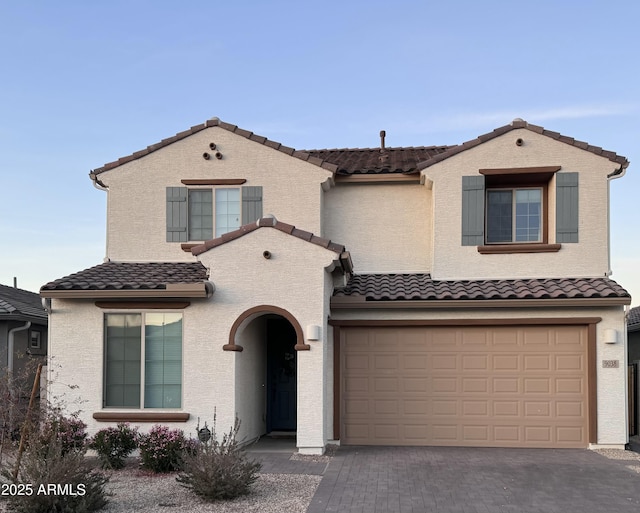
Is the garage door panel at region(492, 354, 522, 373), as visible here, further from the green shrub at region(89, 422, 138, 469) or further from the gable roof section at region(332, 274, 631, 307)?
the green shrub at region(89, 422, 138, 469)

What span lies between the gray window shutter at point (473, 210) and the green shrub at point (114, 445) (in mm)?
7537

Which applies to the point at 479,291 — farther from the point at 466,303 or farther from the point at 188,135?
the point at 188,135

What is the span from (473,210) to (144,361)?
23.8 feet

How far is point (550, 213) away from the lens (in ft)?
44.7

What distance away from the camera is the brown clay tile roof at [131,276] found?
11836mm

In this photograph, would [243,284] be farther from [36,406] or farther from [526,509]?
[526,509]

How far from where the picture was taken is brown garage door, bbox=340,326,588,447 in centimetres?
1246

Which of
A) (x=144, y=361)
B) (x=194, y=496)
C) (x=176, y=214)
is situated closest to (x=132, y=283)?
(x=144, y=361)

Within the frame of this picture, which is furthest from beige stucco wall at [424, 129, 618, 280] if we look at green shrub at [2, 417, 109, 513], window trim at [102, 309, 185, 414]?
green shrub at [2, 417, 109, 513]

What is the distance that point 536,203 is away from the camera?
550 inches

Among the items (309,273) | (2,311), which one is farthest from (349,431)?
(2,311)

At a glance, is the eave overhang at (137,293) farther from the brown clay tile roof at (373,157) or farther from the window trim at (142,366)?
the brown clay tile roof at (373,157)

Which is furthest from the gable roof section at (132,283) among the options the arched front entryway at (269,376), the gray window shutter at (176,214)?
the arched front entryway at (269,376)

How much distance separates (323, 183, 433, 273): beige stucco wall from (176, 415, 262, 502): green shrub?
6376 millimetres
